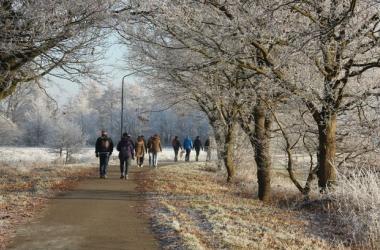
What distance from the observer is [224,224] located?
9594 millimetres

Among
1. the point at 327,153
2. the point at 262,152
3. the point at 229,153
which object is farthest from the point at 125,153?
the point at 327,153

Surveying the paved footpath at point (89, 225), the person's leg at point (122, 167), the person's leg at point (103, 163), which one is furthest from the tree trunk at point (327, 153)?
the person's leg at point (103, 163)

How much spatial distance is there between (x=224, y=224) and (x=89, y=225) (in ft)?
8.21

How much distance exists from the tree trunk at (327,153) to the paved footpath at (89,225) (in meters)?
4.72

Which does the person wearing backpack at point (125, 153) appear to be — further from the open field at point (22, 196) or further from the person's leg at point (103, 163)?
the open field at point (22, 196)

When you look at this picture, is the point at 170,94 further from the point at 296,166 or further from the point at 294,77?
the point at 294,77

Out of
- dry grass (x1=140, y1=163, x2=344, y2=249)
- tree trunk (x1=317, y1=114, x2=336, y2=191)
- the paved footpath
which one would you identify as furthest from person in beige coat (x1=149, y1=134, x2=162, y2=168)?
tree trunk (x1=317, y1=114, x2=336, y2=191)

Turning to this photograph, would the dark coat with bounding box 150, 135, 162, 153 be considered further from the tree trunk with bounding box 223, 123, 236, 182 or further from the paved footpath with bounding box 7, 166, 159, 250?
the paved footpath with bounding box 7, 166, 159, 250

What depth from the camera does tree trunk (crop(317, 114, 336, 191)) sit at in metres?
12.8

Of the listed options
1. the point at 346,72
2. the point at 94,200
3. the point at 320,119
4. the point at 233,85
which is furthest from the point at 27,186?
the point at 346,72

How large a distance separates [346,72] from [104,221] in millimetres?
6593

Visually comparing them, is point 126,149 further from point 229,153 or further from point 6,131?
point 6,131

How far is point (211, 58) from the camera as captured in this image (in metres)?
13.5

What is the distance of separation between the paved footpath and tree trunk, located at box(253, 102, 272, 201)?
410cm
